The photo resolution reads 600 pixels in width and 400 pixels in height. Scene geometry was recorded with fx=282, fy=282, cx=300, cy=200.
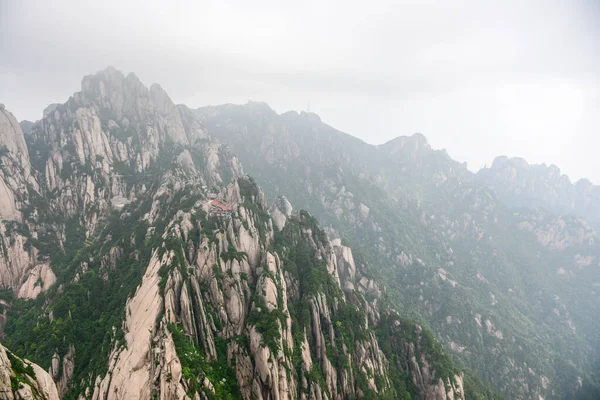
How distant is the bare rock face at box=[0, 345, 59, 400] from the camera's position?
876 inches

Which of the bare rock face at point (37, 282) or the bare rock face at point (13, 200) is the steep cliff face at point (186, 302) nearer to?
the bare rock face at point (37, 282)

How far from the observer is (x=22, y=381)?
24922 millimetres

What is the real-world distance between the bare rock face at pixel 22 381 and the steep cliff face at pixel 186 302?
1751cm

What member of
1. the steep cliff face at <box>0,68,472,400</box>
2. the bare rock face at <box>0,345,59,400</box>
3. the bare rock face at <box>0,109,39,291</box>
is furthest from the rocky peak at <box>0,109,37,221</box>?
the bare rock face at <box>0,345,59,400</box>

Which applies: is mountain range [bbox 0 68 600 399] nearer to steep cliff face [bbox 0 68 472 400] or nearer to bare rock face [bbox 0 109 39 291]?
steep cliff face [bbox 0 68 472 400]

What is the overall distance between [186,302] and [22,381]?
33.5m

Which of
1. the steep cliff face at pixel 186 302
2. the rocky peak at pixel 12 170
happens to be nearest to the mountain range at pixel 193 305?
the steep cliff face at pixel 186 302

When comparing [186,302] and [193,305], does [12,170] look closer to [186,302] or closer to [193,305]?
[193,305]

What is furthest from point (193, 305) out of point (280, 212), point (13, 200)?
point (13, 200)

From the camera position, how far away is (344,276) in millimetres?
133125

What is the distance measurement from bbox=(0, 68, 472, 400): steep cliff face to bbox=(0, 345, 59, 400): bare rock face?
1751 cm

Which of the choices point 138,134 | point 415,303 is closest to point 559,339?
point 415,303

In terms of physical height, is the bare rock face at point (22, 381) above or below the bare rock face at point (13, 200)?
above

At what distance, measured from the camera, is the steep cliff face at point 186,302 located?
54.0 meters
